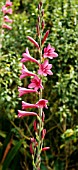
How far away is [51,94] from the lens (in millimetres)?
4520

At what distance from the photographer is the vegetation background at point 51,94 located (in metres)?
4.29

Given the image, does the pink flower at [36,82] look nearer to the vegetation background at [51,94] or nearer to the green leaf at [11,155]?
the vegetation background at [51,94]

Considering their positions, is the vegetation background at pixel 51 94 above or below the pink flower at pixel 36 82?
below

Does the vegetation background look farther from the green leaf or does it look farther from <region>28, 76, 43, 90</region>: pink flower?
<region>28, 76, 43, 90</region>: pink flower

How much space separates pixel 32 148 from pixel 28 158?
6.82 feet

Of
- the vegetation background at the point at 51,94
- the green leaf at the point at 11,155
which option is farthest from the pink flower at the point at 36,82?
the green leaf at the point at 11,155

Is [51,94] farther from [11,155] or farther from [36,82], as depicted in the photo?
[36,82]

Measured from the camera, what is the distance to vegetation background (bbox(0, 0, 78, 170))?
4.29m

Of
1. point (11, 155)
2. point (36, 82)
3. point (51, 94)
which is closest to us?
point (36, 82)

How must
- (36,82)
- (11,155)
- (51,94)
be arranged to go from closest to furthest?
(36,82) → (11,155) → (51,94)

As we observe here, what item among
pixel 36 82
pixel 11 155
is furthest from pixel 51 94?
pixel 36 82

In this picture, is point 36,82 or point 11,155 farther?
point 11,155

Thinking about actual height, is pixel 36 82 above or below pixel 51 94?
above

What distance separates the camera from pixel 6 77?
426 centimetres
